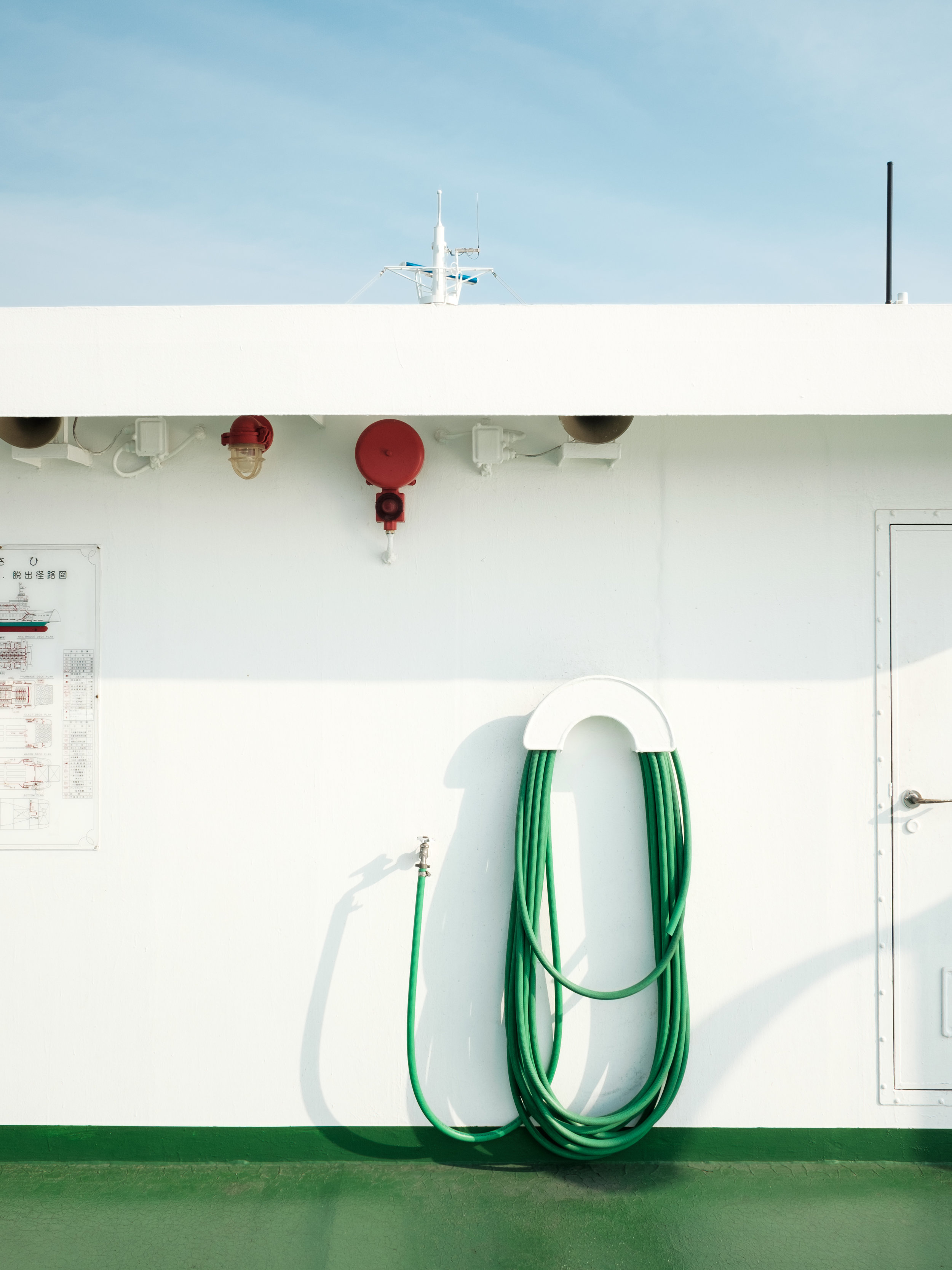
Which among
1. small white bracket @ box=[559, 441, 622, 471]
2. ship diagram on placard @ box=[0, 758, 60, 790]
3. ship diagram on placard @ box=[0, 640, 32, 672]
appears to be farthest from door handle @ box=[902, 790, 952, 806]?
ship diagram on placard @ box=[0, 640, 32, 672]

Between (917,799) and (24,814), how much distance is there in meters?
2.69

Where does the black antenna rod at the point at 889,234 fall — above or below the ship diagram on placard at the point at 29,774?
above

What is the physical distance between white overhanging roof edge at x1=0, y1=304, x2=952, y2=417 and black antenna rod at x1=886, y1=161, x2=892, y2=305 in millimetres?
555

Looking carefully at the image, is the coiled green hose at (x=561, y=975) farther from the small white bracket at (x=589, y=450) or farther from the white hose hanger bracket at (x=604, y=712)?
the small white bracket at (x=589, y=450)

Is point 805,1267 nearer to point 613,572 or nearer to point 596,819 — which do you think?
point 596,819

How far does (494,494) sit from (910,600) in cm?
130

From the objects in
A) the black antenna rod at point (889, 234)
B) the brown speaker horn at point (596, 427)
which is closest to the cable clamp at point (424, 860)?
the brown speaker horn at point (596, 427)

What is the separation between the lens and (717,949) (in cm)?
257

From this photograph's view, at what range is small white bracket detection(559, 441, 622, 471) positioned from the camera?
2.47 meters

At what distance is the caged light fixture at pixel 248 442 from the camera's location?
245 cm

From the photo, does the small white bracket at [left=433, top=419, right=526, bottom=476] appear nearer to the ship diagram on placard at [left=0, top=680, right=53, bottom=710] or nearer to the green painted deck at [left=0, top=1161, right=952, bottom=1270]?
the ship diagram on placard at [left=0, top=680, right=53, bottom=710]

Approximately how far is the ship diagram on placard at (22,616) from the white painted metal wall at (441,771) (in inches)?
7.4

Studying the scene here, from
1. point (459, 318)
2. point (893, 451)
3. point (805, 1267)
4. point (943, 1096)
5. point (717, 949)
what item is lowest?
point (805, 1267)

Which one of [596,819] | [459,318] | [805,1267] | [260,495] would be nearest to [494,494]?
[459,318]
